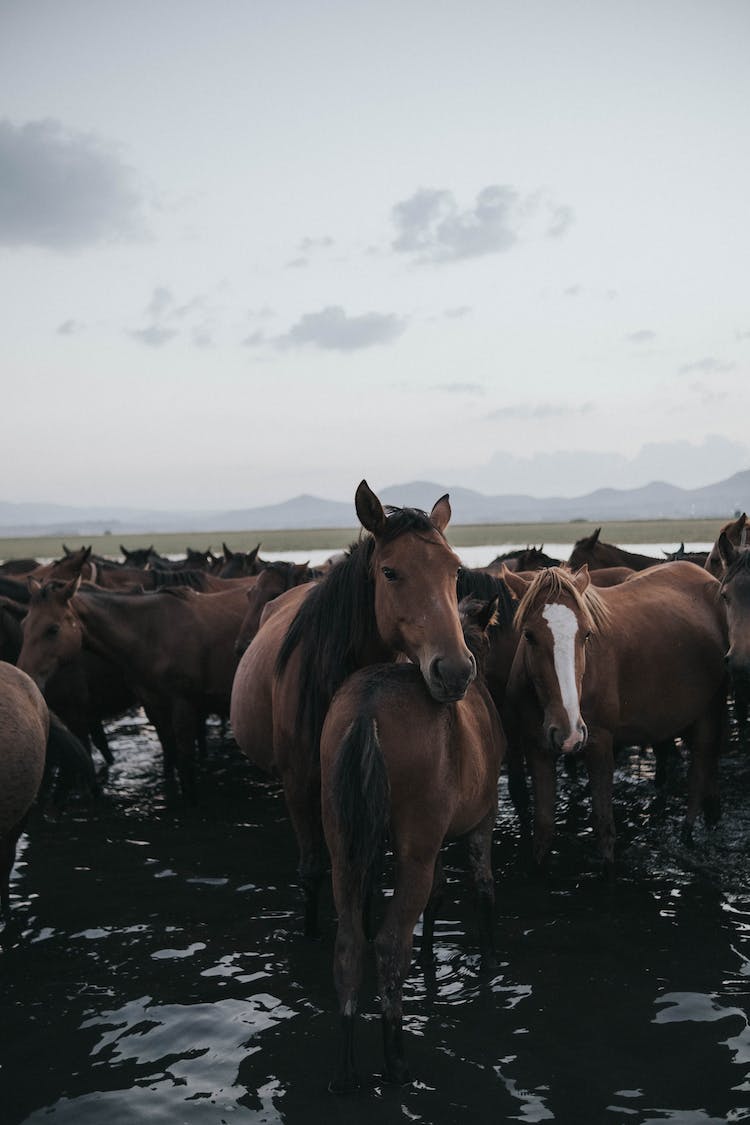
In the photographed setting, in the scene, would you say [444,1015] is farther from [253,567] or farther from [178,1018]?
[253,567]

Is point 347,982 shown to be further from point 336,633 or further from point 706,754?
point 706,754

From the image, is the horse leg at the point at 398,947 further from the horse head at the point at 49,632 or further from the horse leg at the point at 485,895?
the horse head at the point at 49,632

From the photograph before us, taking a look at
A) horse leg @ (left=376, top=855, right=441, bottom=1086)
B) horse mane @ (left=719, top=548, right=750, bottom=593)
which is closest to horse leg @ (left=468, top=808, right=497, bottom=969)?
horse leg @ (left=376, top=855, right=441, bottom=1086)

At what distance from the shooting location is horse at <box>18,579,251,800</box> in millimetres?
8266

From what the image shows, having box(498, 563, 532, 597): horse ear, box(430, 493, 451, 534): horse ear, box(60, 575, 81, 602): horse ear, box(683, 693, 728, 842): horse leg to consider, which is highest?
box(430, 493, 451, 534): horse ear

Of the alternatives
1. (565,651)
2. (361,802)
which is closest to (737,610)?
(565,651)

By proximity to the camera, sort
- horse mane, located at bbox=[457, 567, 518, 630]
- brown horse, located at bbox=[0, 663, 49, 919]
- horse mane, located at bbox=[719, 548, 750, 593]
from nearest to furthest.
Answer: brown horse, located at bbox=[0, 663, 49, 919]
horse mane, located at bbox=[457, 567, 518, 630]
horse mane, located at bbox=[719, 548, 750, 593]

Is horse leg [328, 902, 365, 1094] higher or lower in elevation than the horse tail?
lower

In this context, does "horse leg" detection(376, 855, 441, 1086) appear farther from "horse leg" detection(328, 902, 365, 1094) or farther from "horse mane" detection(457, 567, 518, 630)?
"horse mane" detection(457, 567, 518, 630)

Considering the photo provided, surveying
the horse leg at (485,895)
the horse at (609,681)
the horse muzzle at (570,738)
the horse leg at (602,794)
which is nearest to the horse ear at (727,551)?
the horse at (609,681)

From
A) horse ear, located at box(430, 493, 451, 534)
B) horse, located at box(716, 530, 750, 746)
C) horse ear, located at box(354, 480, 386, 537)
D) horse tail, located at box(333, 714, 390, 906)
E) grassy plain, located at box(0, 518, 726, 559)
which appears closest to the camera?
horse tail, located at box(333, 714, 390, 906)

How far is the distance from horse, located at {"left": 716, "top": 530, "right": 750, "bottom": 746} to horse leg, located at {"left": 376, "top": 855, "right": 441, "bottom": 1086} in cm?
330

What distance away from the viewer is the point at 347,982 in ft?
11.6

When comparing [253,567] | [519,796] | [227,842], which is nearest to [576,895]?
[519,796]
